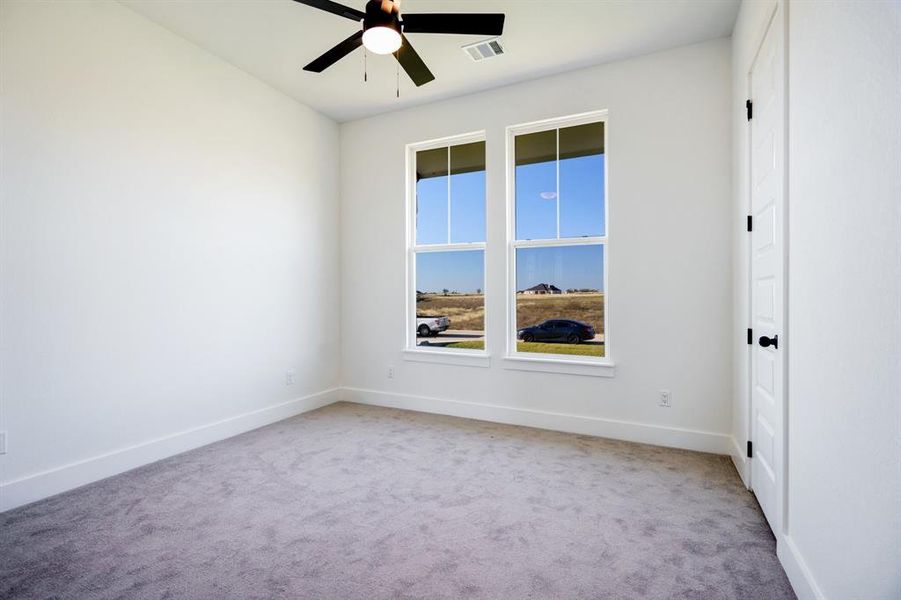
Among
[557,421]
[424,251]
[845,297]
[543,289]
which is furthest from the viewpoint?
[424,251]

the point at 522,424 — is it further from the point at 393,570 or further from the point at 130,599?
the point at 130,599

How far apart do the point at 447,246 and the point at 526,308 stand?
1046mm

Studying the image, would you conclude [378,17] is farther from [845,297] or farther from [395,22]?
[845,297]

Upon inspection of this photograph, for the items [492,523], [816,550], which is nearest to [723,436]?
[816,550]

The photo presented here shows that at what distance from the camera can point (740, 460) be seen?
9.29 ft

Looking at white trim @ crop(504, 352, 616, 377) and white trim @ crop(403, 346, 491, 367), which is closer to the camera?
white trim @ crop(504, 352, 616, 377)

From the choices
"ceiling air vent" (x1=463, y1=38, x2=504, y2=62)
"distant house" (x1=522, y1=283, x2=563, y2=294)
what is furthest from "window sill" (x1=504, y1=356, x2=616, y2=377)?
"ceiling air vent" (x1=463, y1=38, x2=504, y2=62)

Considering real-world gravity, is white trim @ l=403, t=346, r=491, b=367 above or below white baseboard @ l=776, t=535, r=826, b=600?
above

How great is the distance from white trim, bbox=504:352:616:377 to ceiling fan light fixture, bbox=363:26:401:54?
273 centimetres

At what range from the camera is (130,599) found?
1682 millimetres

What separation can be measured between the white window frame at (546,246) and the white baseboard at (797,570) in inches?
70.6

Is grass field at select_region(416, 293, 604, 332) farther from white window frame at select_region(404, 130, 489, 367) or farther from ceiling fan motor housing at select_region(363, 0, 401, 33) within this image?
ceiling fan motor housing at select_region(363, 0, 401, 33)

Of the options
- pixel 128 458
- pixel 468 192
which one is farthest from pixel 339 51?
pixel 128 458

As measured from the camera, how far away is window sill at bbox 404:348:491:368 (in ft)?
13.7
